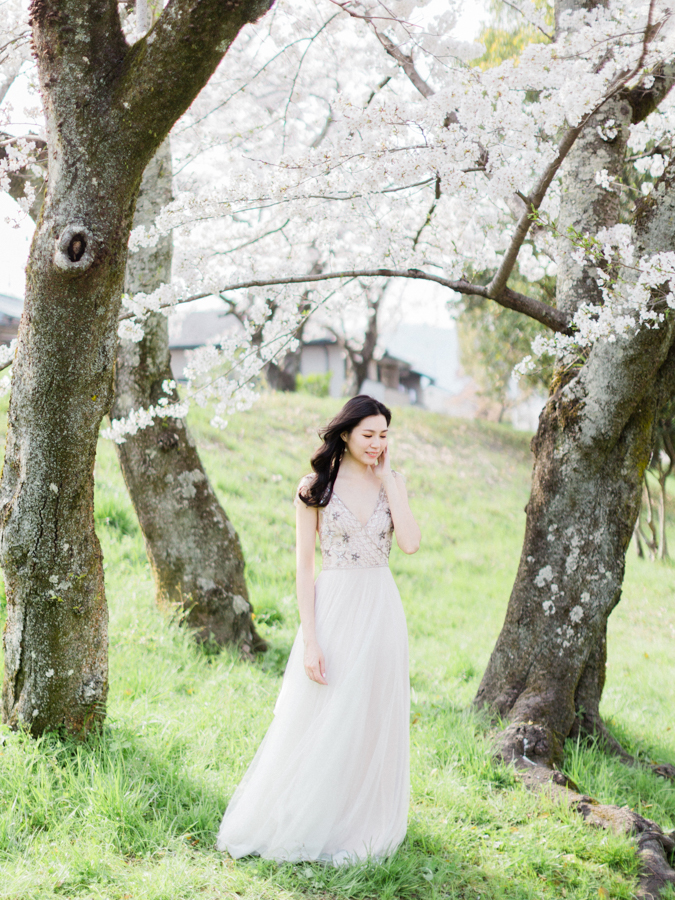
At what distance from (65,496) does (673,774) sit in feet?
13.4

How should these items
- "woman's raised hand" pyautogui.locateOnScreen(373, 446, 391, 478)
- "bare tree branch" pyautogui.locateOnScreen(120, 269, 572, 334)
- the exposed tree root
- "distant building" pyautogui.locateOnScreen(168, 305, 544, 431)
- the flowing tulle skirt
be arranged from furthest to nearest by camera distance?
1. "distant building" pyautogui.locateOnScreen(168, 305, 544, 431)
2. "bare tree branch" pyautogui.locateOnScreen(120, 269, 572, 334)
3. "woman's raised hand" pyautogui.locateOnScreen(373, 446, 391, 478)
4. the exposed tree root
5. the flowing tulle skirt

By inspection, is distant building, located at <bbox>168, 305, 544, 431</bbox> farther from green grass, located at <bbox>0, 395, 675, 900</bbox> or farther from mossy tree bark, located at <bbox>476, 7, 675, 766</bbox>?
mossy tree bark, located at <bbox>476, 7, 675, 766</bbox>

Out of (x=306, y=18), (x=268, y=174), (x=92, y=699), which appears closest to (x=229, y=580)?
(x=92, y=699)

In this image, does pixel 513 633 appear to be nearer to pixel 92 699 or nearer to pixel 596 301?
pixel 596 301

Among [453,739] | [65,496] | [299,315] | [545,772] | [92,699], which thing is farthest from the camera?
[299,315]

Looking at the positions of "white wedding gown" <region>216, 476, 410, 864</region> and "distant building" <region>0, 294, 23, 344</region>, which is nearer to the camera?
"white wedding gown" <region>216, 476, 410, 864</region>

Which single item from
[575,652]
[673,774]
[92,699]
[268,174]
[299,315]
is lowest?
[673,774]

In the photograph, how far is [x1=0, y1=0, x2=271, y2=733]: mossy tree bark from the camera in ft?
8.51

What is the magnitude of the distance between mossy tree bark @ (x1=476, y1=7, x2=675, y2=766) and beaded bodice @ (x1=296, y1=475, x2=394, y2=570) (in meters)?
1.59

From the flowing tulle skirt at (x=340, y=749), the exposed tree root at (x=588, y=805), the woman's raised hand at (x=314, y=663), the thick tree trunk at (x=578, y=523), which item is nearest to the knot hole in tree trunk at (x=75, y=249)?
the flowing tulle skirt at (x=340, y=749)

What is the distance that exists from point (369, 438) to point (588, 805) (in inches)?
87.3

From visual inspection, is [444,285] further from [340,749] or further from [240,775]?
[240,775]

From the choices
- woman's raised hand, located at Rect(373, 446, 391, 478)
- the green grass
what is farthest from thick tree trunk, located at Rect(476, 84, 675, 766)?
woman's raised hand, located at Rect(373, 446, 391, 478)

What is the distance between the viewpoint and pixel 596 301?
4.30 m
